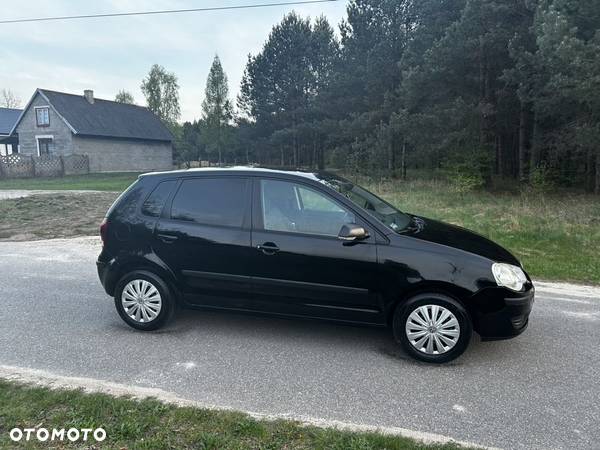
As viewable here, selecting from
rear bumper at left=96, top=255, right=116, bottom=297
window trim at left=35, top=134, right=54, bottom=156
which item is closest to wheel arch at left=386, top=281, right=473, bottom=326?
rear bumper at left=96, top=255, right=116, bottom=297

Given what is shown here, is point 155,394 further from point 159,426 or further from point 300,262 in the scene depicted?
point 300,262

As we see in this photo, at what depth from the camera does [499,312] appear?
3775 millimetres

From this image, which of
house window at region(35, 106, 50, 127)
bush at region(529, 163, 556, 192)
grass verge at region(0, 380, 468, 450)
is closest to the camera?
grass verge at region(0, 380, 468, 450)

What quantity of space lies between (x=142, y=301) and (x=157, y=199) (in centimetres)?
111

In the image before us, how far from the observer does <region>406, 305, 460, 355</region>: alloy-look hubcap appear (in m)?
3.82

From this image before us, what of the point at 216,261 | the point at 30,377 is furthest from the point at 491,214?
the point at 30,377

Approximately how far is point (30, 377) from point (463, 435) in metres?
3.37

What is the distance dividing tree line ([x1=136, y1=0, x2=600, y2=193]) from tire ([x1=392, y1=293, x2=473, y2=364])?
10620 mm

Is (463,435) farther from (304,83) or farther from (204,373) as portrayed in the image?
(304,83)

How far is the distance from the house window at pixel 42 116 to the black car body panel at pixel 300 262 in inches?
1501

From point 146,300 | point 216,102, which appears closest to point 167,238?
point 146,300

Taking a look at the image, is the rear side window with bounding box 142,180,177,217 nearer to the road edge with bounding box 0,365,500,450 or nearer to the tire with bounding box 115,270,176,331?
the tire with bounding box 115,270,176,331

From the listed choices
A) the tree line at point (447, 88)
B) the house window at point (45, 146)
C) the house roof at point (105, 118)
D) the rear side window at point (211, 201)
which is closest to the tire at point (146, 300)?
the rear side window at point (211, 201)

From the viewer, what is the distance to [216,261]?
432 centimetres
